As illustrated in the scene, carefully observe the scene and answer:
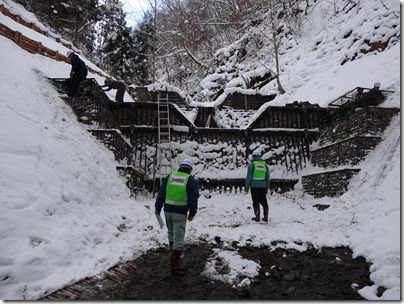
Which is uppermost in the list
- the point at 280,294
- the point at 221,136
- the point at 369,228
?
the point at 221,136

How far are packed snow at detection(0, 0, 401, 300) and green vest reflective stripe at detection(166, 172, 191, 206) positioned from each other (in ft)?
3.85

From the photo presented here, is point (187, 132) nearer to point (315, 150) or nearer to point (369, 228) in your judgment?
point (315, 150)

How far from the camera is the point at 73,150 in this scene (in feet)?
24.3

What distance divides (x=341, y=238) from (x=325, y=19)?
2220 cm

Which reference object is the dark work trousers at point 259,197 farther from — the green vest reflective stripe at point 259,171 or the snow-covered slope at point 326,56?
the snow-covered slope at point 326,56

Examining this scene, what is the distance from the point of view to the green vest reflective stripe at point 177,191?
4.75 m

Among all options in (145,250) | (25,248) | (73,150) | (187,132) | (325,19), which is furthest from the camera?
(325,19)

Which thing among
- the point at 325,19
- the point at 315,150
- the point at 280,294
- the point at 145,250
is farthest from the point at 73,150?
the point at 325,19

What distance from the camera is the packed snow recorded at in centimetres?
404

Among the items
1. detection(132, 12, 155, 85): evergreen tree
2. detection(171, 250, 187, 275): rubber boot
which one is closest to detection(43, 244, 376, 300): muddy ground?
detection(171, 250, 187, 275): rubber boot

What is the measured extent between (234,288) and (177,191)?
1.70 meters

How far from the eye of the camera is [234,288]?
400 centimetres

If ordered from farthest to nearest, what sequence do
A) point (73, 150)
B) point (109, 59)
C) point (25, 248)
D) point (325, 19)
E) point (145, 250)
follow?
point (109, 59) < point (325, 19) < point (73, 150) < point (145, 250) < point (25, 248)

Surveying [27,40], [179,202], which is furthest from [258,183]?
[27,40]
